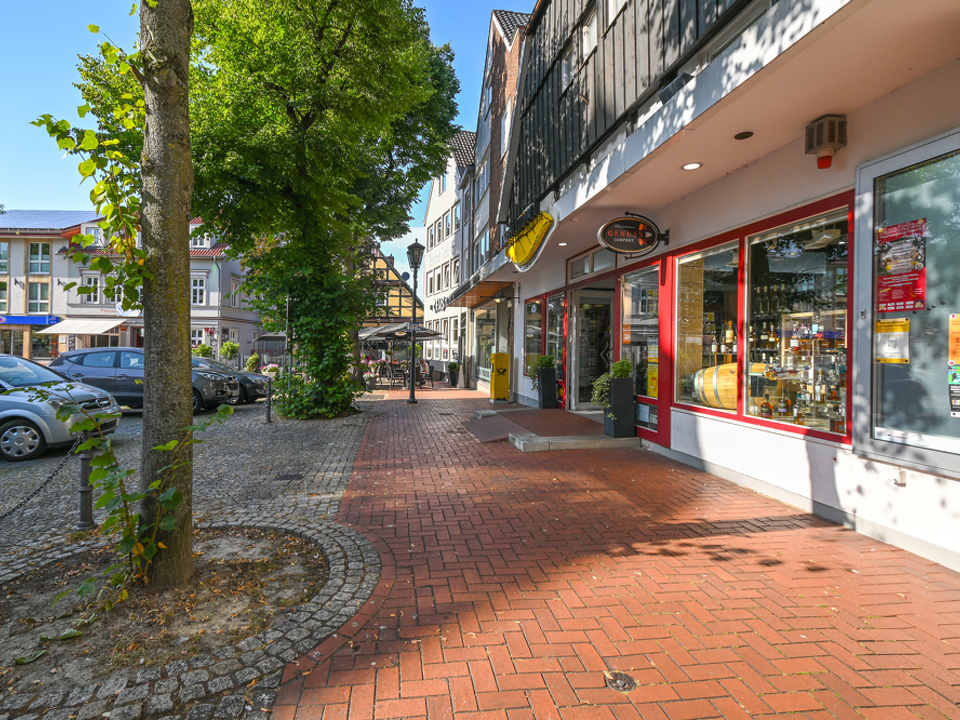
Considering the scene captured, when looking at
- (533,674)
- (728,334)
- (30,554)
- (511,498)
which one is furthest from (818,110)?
(30,554)

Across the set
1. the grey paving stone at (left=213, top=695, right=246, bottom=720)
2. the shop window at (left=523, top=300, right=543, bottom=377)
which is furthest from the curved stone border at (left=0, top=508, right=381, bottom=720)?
the shop window at (left=523, top=300, right=543, bottom=377)

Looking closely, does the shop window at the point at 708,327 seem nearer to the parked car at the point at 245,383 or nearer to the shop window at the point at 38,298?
the parked car at the point at 245,383

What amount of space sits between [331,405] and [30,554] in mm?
8125

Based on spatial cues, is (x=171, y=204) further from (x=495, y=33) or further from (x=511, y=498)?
(x=495, y=33)

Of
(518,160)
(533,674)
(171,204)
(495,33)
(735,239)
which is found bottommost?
(533,674)

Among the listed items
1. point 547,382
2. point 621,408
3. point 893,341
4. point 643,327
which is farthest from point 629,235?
point 547,382

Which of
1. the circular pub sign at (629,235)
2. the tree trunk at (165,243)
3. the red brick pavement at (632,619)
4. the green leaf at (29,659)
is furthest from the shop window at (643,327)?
the green leaf at (29,659)

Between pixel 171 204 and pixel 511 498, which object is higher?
pixel 171 204

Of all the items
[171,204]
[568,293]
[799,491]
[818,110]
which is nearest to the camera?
[171,204]

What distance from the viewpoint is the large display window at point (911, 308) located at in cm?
395

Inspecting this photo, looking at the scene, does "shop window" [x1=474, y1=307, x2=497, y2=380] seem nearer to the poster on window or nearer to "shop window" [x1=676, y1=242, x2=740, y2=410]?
"shop window" [x1=676, y1=242, x2=740, y2=410]

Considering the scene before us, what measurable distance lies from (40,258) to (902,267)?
50052 mm

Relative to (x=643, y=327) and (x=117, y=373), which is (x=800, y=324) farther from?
(x=117, y=373)

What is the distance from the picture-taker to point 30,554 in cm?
409
